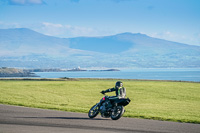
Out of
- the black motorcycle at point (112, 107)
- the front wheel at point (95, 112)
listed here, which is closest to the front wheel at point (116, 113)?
the black motorcycle at point (112, 107)

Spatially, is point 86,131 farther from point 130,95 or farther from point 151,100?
point 130,95

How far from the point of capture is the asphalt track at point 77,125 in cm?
1516

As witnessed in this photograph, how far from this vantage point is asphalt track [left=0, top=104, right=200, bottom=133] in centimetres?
1516

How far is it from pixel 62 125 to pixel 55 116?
3349mm

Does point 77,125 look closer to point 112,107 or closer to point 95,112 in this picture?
point 112,107

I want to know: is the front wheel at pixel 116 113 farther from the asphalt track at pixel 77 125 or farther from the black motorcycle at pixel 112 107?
the asphalt track at pixel 77 125

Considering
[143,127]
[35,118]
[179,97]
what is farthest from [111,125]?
[179,97]

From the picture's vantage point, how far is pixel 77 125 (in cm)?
1666

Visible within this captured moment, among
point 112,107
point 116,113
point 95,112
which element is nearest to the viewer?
point 116,113

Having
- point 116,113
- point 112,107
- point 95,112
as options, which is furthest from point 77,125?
point 95,112

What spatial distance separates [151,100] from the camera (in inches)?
1681

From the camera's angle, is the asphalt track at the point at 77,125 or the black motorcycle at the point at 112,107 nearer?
the asphalt track at the point at 77,125

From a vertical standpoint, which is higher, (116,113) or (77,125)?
(116,113)

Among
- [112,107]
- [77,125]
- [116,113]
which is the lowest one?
[77,125]
